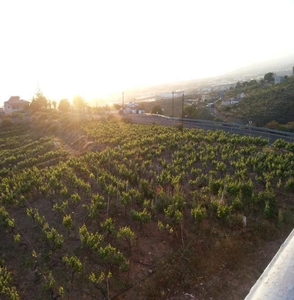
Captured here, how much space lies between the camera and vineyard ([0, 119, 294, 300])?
395 inches

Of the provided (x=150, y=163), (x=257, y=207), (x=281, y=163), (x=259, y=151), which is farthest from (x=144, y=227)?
(x=259, y=151)

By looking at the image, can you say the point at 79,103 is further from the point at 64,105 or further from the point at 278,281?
the point at 278,281

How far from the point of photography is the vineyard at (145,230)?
10.0m

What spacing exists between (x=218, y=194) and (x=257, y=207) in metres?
1.89

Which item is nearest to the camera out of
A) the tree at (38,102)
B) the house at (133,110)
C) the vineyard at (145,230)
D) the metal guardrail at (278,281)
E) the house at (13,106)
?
the metal guardrail at (278,281)

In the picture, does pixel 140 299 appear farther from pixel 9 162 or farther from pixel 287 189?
pixel 9 162

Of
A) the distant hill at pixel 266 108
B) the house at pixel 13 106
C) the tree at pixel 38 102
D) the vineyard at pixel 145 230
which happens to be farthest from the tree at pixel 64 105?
the vineyard at pixel 145 230

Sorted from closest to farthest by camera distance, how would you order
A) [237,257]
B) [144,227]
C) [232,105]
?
[237,257], [144,227], [232,105]

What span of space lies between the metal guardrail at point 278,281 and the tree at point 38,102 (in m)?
63.4

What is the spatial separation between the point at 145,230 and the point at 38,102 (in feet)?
193

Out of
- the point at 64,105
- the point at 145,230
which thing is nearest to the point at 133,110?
the point at 64,105

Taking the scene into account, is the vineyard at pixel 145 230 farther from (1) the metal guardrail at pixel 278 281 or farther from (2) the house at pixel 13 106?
(2) the house at pixel 13 106

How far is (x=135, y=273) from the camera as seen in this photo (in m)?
10.5

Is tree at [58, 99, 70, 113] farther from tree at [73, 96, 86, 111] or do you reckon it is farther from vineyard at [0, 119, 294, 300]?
vineyard at [0, 119, 294, 300]
